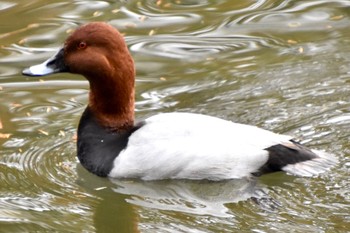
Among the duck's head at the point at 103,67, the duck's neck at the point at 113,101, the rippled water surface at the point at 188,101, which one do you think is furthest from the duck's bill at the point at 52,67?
the rippled water surface at the point at 188,101

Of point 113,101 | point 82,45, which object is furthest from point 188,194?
point 82,45

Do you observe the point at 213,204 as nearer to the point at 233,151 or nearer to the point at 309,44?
the point at 233,151

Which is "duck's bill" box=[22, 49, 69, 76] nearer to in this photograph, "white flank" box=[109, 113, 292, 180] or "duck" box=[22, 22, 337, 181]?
"duck" box=[22, 22, 337, 181]

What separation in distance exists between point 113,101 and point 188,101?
1.22 m

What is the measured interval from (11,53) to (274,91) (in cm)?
283

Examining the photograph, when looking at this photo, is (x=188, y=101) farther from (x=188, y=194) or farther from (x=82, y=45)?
(x=188, y=194)

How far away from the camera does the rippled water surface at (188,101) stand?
23.0ft

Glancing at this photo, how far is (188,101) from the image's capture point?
904cm

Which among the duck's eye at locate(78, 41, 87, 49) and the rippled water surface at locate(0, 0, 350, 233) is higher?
the duck's eye at locate(78, 41, 87, 49)

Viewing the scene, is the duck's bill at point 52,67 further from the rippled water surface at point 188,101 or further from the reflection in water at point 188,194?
the reflection in water at point 188,194

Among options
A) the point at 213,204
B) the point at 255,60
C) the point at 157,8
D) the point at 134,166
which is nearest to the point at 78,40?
the point at 134,166

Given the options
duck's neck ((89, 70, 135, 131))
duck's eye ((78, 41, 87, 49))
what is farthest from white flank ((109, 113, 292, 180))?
duck's eye ((78, 41, 87, 49))

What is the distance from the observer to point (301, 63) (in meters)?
9.62

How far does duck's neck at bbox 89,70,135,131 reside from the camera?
26.0 ft
